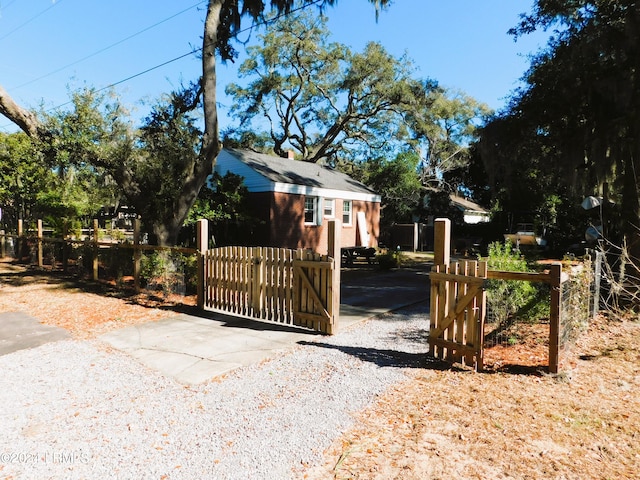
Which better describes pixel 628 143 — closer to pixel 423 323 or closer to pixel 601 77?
pixel 601 77

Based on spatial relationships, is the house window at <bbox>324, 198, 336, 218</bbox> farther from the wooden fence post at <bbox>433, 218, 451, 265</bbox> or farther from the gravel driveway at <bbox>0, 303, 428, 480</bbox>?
the wooden fence post at <bbox>433, 218, 451, 265</bbox>

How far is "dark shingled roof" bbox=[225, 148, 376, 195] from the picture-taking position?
1864 centimetres

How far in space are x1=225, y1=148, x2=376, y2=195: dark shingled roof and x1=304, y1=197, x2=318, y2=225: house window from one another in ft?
2.35

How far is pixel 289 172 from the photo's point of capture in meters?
20.1

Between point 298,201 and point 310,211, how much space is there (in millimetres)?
1066

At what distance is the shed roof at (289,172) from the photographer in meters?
18.5

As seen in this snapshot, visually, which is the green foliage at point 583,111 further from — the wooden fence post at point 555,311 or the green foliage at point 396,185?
the green foliage at point 396,185

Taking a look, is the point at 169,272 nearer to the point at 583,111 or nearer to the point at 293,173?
the point at 583,111

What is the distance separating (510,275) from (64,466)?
4.66m

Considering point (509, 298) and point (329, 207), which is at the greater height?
point (329, 207)

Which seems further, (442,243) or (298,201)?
(298,201)

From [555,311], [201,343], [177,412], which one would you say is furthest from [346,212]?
[177,412]

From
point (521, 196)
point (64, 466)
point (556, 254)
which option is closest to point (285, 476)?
point (64, 466)

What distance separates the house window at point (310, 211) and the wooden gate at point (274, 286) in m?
11.4
